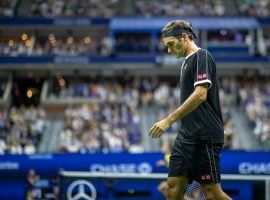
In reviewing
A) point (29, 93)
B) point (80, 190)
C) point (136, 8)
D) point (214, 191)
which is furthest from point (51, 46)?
point (214, 191)

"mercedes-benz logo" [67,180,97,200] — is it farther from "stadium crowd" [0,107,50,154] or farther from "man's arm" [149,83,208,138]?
"stadium crowd" [0,107,50,154]

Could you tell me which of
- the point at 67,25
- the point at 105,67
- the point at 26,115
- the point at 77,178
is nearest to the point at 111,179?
the point at 77,178

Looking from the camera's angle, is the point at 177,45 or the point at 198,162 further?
the point at 177,45

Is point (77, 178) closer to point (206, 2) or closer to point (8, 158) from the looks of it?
point (8, 158)

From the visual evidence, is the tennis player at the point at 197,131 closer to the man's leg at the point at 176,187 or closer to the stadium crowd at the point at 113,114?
the man's leg at the point at 176,187

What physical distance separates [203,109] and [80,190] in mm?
3120

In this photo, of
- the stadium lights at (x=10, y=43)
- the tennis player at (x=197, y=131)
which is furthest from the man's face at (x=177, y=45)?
the stadium lights at (x=10, y=43)

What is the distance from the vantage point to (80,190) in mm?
7039

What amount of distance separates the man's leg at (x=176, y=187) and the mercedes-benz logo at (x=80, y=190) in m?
2.66

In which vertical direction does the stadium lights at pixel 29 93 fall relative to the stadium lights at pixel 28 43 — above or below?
below

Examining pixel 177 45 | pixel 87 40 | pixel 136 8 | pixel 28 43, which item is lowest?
pixel 177 45

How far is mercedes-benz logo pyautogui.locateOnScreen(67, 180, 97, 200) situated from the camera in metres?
6.95

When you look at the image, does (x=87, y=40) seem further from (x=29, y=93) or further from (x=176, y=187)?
(x=176, y=187)

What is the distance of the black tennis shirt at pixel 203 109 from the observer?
4395mm
